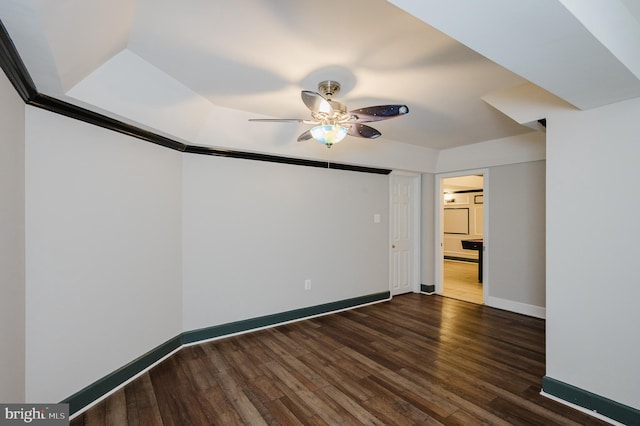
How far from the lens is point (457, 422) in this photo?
1.98 metres

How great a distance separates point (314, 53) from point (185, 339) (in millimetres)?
3071

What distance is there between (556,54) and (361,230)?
3.31 metres

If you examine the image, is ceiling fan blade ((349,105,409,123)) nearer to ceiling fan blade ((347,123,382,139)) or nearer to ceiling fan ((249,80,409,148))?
ceiling fan ((249,80,409,148))

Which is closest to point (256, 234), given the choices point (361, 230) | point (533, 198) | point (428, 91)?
point (361, 230)

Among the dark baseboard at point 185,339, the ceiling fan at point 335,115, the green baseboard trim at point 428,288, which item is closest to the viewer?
the ceiling fan at point 335,115

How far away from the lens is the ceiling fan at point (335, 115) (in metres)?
1.99

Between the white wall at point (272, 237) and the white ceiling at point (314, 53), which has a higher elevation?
the white ceiling at point (314, 53)

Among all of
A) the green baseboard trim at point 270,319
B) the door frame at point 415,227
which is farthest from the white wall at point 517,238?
the green baseboard trim at point 270,319

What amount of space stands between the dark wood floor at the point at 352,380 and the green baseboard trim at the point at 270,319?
10cm

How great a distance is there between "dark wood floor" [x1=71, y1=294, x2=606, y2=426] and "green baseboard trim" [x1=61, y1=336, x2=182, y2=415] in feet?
0.24

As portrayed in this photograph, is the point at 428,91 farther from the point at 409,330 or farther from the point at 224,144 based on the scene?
the point at 409,330

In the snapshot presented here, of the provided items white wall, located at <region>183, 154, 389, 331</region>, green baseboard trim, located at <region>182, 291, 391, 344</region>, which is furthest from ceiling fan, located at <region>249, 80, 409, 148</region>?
green baseboard trim, located at <region>182, 291, 391, 344</region>

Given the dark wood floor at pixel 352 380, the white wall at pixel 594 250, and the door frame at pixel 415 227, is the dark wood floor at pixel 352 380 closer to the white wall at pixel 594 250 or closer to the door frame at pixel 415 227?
the white wall at pixel 594 250

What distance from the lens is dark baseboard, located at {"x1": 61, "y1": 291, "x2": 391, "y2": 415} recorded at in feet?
7.02
